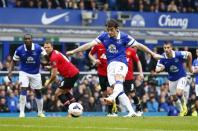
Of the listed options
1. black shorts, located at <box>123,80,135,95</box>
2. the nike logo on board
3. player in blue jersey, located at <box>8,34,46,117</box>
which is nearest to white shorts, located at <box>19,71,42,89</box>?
player in blue jersey, located at <box>8,34,46,117</box>

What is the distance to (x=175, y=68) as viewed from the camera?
86.3 ft

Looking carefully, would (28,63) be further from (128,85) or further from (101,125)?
(101,125)

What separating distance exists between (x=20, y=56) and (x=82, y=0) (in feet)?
59.9

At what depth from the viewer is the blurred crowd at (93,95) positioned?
3017 centimetres

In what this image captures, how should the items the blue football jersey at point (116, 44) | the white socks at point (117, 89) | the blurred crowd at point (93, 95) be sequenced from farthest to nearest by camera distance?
the blurred crowd at point (93, 95)
the blue football jersey at point (116, 44)
the white socks at point (117, 89)

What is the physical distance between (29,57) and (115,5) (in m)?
19.9

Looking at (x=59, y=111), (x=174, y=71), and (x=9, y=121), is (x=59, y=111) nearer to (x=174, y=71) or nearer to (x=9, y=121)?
(x=174, y=71)

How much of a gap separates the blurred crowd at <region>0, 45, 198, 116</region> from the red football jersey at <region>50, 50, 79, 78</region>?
15.3ft

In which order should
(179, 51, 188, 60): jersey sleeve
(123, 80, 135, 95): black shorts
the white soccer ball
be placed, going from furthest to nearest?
1. (179, 51, 188, 60): jersey sleeve
2. (123, 80, 135, 95): black shorts
3. the white soccer ball

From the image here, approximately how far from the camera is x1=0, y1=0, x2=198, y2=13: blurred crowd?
42.0m

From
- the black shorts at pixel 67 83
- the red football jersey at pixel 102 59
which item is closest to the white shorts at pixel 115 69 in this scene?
the red football jersey at pixel 102 59

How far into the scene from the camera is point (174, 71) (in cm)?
2641

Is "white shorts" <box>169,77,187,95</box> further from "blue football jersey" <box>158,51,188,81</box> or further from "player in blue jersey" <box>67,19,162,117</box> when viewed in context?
"player in blue jersey" <box>67,19,162,117</box>

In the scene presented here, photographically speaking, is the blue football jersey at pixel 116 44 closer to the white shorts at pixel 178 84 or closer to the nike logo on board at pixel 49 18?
the white shorts at pixel 178 84
